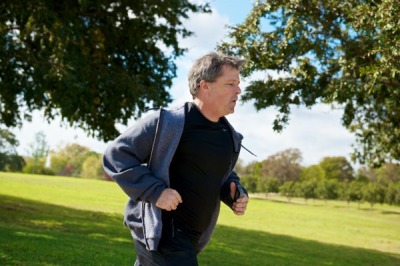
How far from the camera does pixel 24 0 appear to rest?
651 inches

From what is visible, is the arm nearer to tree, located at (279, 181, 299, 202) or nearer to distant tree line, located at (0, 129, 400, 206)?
distant tree line, located at (0, 129, 400, 206)

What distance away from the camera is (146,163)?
367cm

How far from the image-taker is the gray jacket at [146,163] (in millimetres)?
3457

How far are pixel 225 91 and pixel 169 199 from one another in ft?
3.01

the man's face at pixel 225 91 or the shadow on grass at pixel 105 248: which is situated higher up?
the man's face at pixel 225 91

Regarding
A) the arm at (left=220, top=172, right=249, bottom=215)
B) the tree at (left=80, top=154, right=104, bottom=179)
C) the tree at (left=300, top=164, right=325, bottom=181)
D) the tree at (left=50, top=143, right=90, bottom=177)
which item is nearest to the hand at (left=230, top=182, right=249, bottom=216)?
the arm at (left=220, top=172, right=249, bottom=215)

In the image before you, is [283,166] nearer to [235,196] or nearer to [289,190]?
[289,190]

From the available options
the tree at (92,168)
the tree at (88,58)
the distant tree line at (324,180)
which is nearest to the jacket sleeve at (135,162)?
the tree at (88,58)

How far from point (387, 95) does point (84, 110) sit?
9.86 metres

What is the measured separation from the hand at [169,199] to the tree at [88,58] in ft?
42.1

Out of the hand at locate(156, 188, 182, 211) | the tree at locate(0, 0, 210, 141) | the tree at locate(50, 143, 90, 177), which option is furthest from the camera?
the tree at locate(50, 143, 90, 177)

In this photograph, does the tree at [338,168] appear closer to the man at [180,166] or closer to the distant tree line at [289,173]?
the distant tree line at [289,173]

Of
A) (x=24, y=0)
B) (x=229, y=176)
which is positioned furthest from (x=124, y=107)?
(x=229, y=176)

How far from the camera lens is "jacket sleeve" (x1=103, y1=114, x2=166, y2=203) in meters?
3.42
